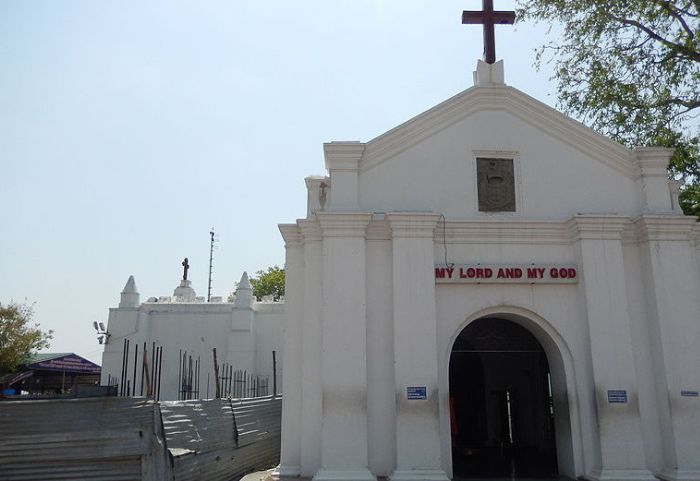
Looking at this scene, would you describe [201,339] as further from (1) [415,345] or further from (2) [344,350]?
(1) [415,345]

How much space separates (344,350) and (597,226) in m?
4.85

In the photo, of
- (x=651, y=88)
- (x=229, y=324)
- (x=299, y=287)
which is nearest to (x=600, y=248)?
(x=299, y=287)

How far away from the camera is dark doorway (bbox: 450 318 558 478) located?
1123 centimetres

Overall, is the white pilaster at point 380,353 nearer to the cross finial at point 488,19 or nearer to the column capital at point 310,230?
the column capital at point 310,230

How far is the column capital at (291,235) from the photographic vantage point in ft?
34.6

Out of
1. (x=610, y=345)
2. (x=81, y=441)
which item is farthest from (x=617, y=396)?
(x=81, y=441)

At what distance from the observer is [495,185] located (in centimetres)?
1080

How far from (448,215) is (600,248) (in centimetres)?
266

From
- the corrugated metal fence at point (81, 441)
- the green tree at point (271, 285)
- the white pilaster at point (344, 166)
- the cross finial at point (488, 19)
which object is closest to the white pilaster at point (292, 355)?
the white pilaster at point (344, 166)

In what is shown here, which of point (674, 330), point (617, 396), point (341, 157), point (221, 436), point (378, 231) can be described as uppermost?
point (341, 157)

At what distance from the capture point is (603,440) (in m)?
9.50

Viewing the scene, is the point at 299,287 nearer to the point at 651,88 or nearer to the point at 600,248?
the point at 600,248

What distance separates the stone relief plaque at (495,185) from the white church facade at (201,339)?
14.4 m

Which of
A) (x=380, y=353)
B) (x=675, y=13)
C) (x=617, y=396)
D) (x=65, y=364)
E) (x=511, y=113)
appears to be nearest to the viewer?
(x=617, y=396)
